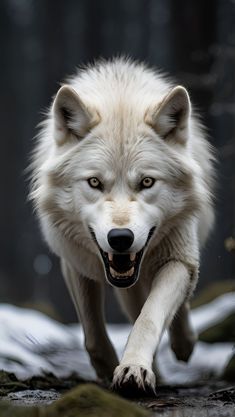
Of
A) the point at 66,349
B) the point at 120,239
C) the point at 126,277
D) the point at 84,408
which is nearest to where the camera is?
the point at 84,408

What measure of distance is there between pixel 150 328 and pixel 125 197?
721mm

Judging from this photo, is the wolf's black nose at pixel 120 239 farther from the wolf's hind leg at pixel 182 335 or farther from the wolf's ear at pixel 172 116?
the wolf's hind leg at pixel 182 335

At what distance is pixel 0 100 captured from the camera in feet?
73.3

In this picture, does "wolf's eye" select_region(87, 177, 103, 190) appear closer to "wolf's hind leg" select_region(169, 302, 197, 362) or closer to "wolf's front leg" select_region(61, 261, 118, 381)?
"wolf's front leg" select_region(61, 261, 118, 381)

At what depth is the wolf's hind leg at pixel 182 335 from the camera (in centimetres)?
583

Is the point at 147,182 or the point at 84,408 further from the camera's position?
the point at 147,182

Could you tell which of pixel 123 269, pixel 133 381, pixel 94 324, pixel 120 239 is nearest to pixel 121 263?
pixel 123 269

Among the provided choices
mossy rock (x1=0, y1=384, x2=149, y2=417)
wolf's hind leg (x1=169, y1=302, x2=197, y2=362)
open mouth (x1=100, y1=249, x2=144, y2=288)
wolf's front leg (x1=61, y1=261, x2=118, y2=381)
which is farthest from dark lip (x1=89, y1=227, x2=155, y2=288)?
wolf's hind leg (x1=169, y1=302, x2=197, y2=362)

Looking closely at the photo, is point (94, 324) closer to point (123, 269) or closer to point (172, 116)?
point (123, 269)

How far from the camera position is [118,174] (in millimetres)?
4500

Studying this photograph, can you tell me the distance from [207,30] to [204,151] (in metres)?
7.01

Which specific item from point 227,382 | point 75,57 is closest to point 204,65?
point 227,382

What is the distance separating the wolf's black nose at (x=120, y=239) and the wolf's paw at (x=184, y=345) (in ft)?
6.31

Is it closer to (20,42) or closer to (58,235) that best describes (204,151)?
(58,235)
